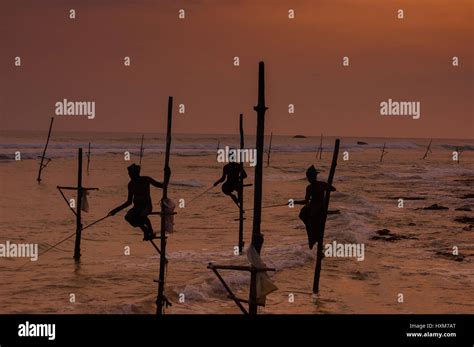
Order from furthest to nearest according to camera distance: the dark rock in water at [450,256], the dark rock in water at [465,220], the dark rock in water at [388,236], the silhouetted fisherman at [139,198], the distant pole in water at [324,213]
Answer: the dark rock in water at [465,220], the dark rock in water at [388,236], the dark rock in water at [450,256], the distant pole in water at [324,213], the silhouetted fisherman at [139,198]

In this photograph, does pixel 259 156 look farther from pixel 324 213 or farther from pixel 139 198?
pixel 324 213

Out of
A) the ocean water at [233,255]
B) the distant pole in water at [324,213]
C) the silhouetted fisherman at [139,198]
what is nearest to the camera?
the silhouetted fisherman at [139,198]

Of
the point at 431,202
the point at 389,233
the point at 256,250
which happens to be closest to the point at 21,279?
the point at 256,250

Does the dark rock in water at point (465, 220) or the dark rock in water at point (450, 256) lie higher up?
the dark rock in water at point (465, 220)

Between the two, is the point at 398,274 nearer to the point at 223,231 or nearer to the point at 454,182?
the point at 223,231

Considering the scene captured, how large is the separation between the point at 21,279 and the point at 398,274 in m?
8.63

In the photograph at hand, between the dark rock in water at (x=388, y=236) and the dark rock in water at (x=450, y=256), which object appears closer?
the dark rock in water at (x=450, y=256)

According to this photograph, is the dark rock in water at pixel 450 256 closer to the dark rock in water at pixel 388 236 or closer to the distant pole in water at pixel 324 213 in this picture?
the dark rock in water at pixel 388 236

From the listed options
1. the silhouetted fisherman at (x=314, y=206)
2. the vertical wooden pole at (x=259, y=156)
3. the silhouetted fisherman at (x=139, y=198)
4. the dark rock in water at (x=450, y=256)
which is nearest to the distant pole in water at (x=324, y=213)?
the silhouetted fisherman at (x=314, y=206)

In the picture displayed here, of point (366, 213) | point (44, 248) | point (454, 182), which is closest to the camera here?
point (44, 248)

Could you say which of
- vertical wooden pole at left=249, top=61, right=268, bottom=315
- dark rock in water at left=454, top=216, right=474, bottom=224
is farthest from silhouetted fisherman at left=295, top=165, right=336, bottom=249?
dark rock in water at left=454, top=216, right=474, bottom=224


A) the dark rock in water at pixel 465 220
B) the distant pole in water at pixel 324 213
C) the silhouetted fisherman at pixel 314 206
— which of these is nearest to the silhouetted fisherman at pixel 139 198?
the silhouetted fisherman at pixel 314 206

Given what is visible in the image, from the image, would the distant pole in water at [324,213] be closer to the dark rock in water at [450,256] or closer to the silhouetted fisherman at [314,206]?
the silhouetted fisherman at [314,206]
